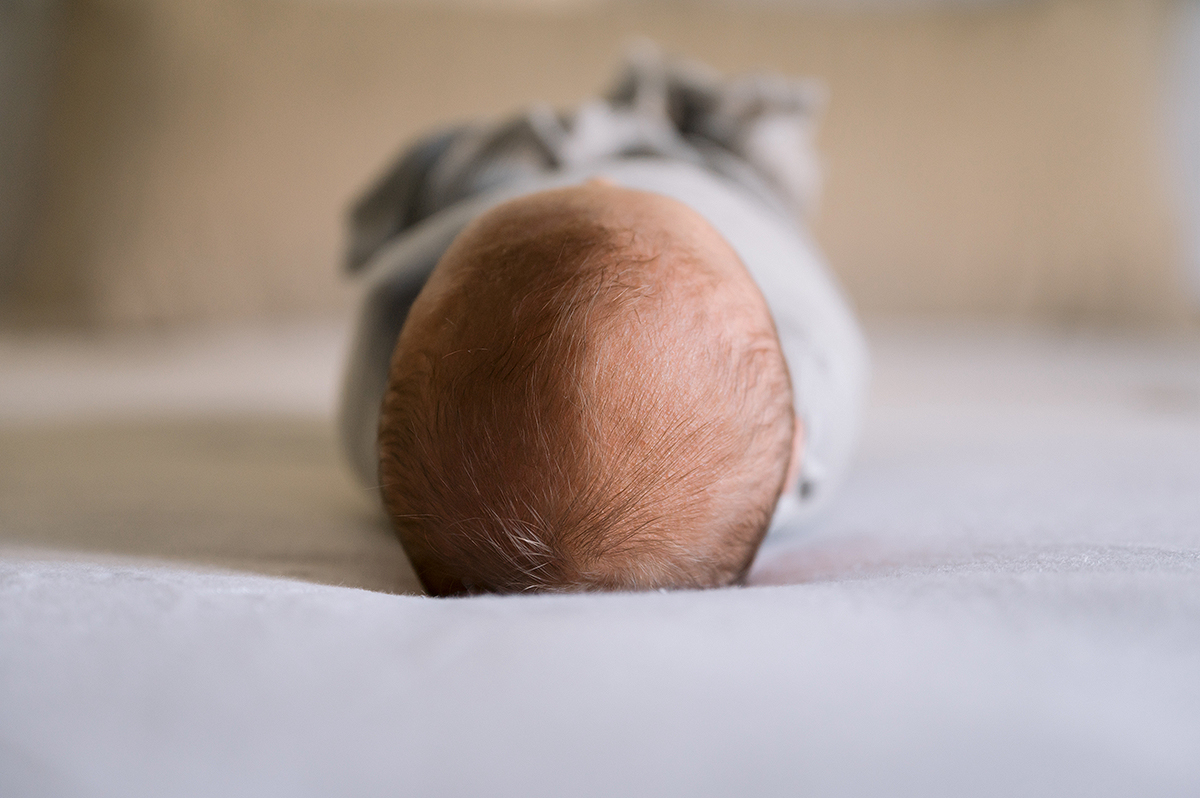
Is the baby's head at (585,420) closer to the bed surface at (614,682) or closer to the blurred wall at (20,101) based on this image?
the bed surface at (614,682)

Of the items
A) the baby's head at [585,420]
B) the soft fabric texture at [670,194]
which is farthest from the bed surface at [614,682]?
the soft fabric texture at [670,194]

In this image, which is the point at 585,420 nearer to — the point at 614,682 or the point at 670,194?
the point at 614,682

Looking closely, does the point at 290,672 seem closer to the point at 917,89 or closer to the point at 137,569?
the point at 137,569

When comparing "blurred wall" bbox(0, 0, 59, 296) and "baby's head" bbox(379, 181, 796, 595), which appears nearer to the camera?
"baby's head" bbox(379, 181, 796, 595)

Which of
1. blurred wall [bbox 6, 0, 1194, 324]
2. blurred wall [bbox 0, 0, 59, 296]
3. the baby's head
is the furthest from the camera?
blurred wall [bbox 0, 0, 59, 296]

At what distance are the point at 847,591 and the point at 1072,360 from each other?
3.10 feet

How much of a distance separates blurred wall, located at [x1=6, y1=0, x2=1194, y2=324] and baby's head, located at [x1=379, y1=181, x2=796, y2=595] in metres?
0.79

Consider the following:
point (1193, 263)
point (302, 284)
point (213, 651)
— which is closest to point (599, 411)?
point (213, 651)

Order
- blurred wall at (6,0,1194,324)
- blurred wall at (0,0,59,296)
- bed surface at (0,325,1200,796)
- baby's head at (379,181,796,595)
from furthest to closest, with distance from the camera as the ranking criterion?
blurred wall at (0,0,59,296), blurred wall at (6,0,1194,324), baby's head at (379,181,796,595), bed surface at (0,325,1200,796)

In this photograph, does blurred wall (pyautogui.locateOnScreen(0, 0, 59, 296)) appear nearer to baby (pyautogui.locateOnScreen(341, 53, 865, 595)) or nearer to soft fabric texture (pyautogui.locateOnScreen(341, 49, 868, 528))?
soft fabric texture (pyautogui.locateOnScreen(341, 49, 868, 528))

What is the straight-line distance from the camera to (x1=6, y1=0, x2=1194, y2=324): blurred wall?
110 centimetres

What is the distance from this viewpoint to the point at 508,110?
3.85ft

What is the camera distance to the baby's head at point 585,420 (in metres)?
0.37

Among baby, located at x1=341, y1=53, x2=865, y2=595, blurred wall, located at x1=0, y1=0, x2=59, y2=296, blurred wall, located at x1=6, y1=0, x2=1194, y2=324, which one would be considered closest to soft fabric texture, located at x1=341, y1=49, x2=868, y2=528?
baby, located at x1=341, y1=53, x2=865, y2=595
